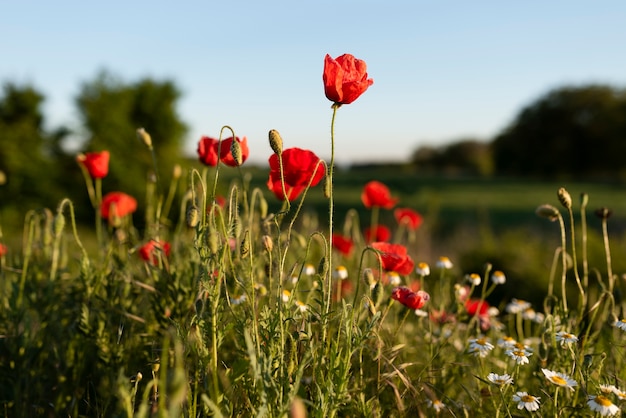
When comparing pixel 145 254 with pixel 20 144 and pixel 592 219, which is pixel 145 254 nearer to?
pixel 20 144

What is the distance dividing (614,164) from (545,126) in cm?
406

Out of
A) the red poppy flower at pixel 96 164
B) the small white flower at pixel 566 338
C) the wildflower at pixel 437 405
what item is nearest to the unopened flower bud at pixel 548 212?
the small white flower at pixel 566 338

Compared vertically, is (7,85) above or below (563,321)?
above

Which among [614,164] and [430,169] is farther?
[430,169]

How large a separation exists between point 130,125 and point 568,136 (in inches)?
1056

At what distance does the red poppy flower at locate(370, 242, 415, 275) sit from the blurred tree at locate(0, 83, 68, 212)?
750 centimetres

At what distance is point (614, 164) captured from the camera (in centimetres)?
2894

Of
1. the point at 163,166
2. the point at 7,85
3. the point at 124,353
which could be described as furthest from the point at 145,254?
the point at 7,85

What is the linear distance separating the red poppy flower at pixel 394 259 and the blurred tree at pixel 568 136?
3070 cm

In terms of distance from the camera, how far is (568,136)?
Result: 98.0ft

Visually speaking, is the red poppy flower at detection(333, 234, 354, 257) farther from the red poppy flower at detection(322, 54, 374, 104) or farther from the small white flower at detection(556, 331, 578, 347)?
the red poppy flower at detection(322, 54, 374, 104)

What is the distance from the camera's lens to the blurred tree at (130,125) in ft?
27.1

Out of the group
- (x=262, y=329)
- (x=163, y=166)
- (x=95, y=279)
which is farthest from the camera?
(x=163, y=166)

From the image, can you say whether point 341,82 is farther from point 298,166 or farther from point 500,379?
point 500,379
